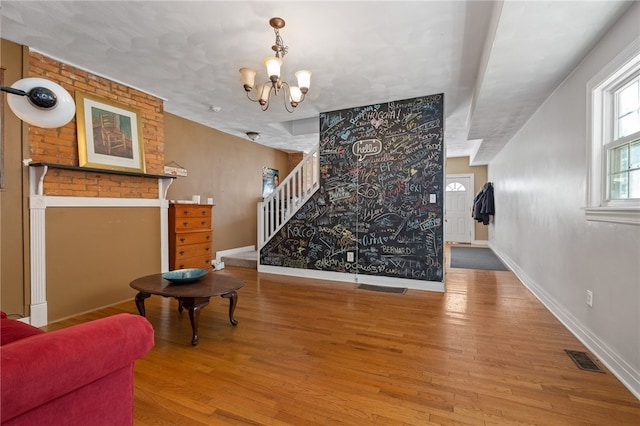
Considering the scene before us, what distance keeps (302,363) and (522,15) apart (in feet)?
8.96

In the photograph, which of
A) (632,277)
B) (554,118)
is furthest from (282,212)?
(632,277)

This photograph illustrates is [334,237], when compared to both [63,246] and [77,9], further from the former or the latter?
[77,9]

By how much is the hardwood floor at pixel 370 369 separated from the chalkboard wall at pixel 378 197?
0.93m

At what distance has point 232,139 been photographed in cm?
609

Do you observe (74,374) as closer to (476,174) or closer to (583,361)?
(583,361)

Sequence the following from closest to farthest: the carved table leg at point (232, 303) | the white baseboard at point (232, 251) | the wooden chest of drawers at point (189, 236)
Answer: the carved table leg at point (232, 303)
the wooden chest of drawers at point (189, 236)
the white baseboard at point (232, 251)

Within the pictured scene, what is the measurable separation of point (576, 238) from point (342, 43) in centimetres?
275

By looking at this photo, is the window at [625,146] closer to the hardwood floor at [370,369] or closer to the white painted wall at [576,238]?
the white painted wall at [576,238]

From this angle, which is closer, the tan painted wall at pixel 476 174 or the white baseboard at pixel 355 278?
the white baseboard at pixel 355 278

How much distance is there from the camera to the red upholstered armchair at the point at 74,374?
0.84 meters

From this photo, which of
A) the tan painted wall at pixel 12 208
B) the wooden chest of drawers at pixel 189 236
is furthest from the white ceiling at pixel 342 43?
the wooden chest of drawers at pixel 189 236

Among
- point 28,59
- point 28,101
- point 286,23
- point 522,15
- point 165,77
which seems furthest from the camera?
point 165,77

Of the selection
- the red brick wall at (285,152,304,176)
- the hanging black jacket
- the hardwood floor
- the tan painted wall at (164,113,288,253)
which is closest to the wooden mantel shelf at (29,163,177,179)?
the tan painted wall at (164,113,288,253)

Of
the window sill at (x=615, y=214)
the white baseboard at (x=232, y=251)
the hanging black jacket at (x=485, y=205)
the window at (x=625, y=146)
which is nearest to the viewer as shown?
the window sill at (x=615, y=214)
